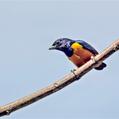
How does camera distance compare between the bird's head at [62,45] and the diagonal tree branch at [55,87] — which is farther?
the bird's head at [62,45]

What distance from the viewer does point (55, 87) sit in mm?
2281

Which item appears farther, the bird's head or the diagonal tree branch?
the bird's head

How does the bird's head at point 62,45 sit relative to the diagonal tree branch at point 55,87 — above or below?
above

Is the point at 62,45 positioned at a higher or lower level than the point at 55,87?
higher

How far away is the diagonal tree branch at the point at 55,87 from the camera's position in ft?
7.40

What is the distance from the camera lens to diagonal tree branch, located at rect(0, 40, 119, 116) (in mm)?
2256

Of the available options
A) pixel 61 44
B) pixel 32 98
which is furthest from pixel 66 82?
pixel 61 44

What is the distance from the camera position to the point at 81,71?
241 centimetres

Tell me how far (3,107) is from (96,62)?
0.82m

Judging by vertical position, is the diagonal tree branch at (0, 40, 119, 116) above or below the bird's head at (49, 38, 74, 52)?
below

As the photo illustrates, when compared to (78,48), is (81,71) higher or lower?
lower

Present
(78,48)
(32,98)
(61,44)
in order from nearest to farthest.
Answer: (32,98) → (61,44) → (78,48)

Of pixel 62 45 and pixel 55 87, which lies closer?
pixel 55 87

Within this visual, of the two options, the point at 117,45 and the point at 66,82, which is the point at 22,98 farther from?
the point at 117,45
